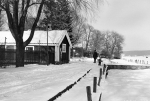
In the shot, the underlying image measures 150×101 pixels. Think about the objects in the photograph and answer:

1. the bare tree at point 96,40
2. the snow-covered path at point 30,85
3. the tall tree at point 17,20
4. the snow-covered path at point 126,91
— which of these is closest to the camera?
the snow-covered path at point 30,85

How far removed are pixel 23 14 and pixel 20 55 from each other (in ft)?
11.9

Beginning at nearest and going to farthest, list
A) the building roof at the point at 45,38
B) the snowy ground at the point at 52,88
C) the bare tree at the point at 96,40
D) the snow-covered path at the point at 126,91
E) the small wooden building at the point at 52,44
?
the snowy ground at the point at 52,88, the snow-covered path at the point at 126,91, the small wooden building at the point at 52,44, the building roof at the point at 45,38, the bare tree at the point at 96,40

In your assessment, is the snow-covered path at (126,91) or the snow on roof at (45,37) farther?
the snow on roof at (45,37)

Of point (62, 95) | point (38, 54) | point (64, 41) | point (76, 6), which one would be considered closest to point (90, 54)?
point (64, 41)

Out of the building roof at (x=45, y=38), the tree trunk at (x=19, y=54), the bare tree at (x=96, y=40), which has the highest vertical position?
the bare tree at (x=96, y=40)

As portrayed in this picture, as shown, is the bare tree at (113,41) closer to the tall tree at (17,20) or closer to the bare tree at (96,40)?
the bare tree at (96,40)

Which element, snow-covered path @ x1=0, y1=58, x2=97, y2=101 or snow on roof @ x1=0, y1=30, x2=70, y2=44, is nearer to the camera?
snow-covered path @ x1=0, y1=58, x2=97, y2=101

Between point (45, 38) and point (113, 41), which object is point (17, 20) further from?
point (113, 41)

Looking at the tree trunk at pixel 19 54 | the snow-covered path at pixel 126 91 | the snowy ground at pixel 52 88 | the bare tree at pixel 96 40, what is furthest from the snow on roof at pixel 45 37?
the bare tree at pixel 96 40

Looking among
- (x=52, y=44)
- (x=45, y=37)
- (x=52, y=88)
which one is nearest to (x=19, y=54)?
(x=52, y=44)

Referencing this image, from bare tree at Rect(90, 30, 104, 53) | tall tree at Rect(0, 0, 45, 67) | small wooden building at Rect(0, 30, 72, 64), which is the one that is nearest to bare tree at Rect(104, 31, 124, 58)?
bare tree at Rect(90, 30, 104, 53)

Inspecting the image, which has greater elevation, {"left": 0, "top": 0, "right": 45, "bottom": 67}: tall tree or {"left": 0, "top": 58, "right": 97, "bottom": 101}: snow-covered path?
{"left": 0, "top": 0, "right": 45, "bottom": 67}: tall tree

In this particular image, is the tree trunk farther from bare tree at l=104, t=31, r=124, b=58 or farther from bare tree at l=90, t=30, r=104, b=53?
bare tree at l=104, t=31, r=124, b=58

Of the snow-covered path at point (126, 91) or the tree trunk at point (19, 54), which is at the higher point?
the tree trunk at point (19, 54)
